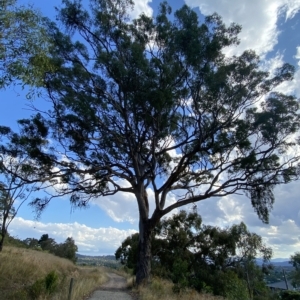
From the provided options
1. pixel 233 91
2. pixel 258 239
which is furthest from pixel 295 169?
pixel 258 239

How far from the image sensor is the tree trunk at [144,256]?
13977 mm

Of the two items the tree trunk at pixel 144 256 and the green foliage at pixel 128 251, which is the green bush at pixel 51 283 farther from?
the green foliage at pixel 128 251

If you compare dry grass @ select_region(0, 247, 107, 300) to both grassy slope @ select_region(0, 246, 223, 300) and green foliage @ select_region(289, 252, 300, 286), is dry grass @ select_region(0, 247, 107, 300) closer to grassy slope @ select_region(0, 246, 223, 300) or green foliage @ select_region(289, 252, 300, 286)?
grassy slope @ select_region(0, 246, 223, 300)

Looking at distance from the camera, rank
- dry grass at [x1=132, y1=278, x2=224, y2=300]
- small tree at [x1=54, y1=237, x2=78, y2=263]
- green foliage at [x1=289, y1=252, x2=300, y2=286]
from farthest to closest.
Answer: small tree at [x1=54, y1=237, x2=78, y2=263] < green foliage at [x1=289, y1=252, x2=300, y2=286] < dry grass at [x1=132, y1=278, x2=224, y2=300]

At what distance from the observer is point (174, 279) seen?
16.9 m

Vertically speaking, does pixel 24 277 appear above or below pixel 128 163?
below

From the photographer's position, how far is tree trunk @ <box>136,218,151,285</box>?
13977 millimetres

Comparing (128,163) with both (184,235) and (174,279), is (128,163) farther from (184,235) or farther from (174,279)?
(184,235)

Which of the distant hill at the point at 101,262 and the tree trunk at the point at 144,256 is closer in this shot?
the tree trunk at the point at 144,256

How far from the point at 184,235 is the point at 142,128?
1565 centimetres

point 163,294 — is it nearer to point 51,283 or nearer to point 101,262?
point 51,283

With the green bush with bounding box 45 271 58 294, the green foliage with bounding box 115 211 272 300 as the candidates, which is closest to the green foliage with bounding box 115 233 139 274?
the green foliage with bounding box 115 211 272 300

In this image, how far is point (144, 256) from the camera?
14.3 m

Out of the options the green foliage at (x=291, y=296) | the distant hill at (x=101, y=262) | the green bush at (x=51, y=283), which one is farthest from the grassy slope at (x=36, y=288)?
the distant hill at (x=101, y=262)
